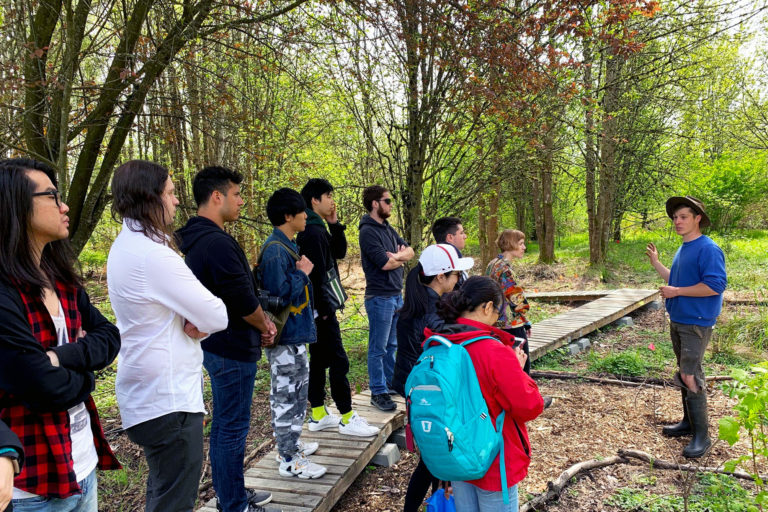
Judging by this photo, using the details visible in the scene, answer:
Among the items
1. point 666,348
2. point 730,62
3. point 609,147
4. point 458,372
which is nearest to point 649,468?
point 458,372

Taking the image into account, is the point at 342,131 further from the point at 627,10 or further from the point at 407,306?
the point at 407,306

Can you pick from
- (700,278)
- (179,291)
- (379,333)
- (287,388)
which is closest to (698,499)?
(700,278)

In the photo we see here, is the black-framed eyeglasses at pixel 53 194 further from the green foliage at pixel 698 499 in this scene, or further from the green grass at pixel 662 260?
the green grass at pixel 662 260

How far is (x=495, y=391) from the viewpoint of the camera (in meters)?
2.41

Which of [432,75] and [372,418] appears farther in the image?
[432,75]

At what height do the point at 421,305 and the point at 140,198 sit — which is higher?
the point at 140,198

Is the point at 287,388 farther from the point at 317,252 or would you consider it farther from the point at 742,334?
the point at 742,334

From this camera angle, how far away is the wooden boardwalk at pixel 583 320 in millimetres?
7317

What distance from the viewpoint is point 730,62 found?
1866 cm

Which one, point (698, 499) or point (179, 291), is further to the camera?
point (698, 499)

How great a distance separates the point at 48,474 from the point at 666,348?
7.94 meters

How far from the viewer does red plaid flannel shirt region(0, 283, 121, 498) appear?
1621 millimetres

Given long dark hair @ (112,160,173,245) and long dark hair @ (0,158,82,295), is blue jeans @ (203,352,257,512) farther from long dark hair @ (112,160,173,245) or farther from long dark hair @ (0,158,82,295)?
long dark hair @ (0,158,82,295)

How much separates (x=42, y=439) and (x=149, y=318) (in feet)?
2.12
